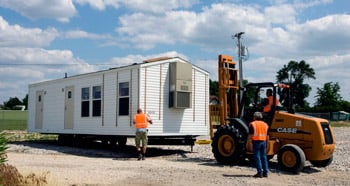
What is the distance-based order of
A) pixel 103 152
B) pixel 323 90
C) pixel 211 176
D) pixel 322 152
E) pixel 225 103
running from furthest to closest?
pixel 323 90, pixel 103 152, pixel 225 103, pixel 322 152, pixel 211 176

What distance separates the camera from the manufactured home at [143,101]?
15406 mm

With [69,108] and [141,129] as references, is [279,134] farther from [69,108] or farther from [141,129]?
[69,108]

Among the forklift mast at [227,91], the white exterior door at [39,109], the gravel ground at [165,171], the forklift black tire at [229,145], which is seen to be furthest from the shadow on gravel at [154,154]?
the white exterior door at [39,109]

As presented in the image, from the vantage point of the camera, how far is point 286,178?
10398 millimetres

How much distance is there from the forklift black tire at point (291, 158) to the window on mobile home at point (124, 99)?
6.33 m

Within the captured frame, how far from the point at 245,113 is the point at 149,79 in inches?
162

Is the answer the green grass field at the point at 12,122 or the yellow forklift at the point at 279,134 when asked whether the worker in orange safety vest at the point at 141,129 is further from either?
the green grass field at the point at 12,122

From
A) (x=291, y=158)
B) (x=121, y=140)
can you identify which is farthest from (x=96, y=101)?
(x=291, y=158)

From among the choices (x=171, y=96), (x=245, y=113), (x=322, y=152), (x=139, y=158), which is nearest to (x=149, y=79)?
(x=171, y=96)

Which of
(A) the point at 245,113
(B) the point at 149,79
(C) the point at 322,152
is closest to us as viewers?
(C) the point at 322,152

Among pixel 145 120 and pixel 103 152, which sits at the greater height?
pixel 145 120

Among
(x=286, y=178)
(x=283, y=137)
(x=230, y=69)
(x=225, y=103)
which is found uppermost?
(x=230, y=69)

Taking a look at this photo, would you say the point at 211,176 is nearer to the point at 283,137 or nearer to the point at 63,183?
the point at 283,137

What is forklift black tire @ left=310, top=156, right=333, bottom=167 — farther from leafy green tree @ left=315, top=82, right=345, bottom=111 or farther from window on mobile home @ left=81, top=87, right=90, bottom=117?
leafy green tree @ left=315, top=82, right=345, bottom=111
